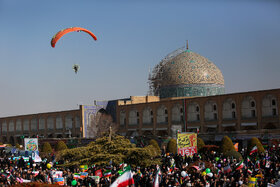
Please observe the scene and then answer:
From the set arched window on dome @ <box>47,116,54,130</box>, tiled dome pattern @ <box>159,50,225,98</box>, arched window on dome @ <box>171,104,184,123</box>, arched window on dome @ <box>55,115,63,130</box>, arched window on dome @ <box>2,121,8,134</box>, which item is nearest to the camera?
arched window on dome @ <box>171,104,184,123</box>

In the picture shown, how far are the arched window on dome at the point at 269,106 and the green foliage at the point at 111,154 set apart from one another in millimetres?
22366

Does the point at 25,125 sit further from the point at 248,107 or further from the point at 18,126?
the point at 248,107

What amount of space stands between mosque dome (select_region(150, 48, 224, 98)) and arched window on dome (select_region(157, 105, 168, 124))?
183 inches

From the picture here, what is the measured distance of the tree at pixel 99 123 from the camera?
179 feet

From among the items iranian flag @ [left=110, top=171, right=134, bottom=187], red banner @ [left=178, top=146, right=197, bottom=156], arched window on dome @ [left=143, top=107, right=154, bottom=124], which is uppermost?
arched window on dome @ [left=143, top=107, right=154, bottom=124]

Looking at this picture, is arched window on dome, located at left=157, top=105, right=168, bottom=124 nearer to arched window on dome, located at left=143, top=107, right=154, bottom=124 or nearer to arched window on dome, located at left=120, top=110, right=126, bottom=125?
arched window on dome, located at left=143, top=107, right=154, bottom=124

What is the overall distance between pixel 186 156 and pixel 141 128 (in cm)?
3152

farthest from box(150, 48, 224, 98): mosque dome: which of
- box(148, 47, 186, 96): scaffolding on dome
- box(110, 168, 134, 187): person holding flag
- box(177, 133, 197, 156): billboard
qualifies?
box(110, 168, 134, 187): person holding flag

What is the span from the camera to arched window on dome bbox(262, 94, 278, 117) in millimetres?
40109

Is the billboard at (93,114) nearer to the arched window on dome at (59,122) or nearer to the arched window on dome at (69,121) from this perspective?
the arched window on dome at (69,121)

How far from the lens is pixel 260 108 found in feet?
135

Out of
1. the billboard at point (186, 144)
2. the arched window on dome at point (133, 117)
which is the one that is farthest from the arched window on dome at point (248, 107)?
the billboard at point (186, 144)

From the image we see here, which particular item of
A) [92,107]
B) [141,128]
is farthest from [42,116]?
[141,128]

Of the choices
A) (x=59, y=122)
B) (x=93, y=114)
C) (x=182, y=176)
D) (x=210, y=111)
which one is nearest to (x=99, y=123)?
(x=93, y=114)
